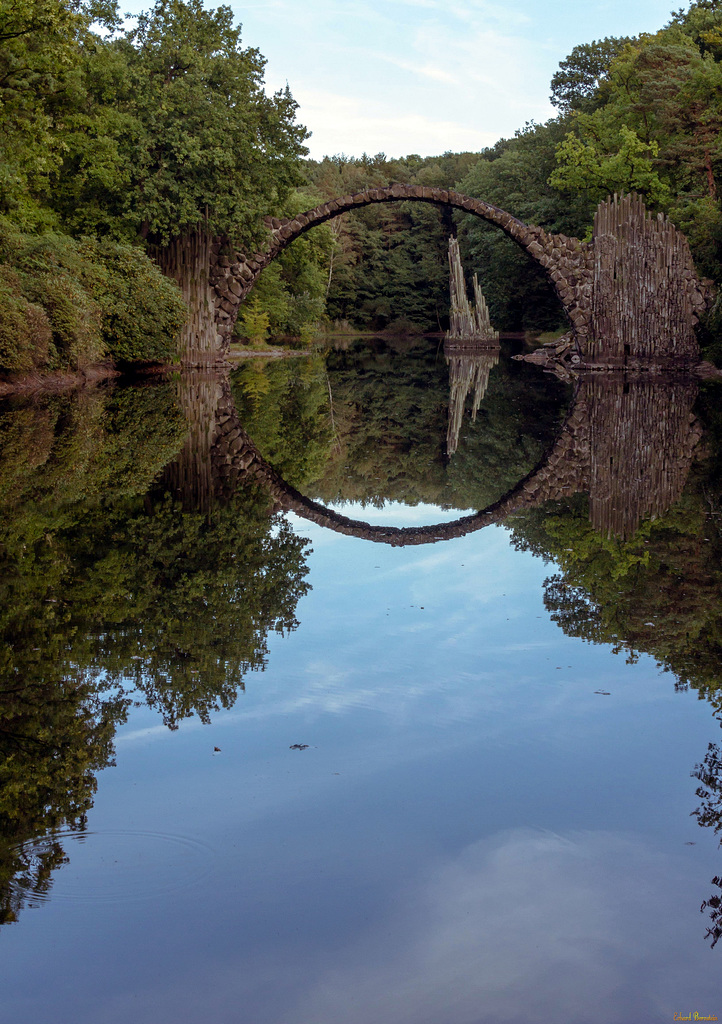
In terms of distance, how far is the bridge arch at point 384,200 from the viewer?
30000 mm

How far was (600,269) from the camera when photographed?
2942cm

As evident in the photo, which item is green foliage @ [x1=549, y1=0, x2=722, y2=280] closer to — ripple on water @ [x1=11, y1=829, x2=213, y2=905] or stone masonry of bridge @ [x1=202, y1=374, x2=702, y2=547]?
stone masonry of bridge @ [x1=202, y1=374, x2=702, y2=547]

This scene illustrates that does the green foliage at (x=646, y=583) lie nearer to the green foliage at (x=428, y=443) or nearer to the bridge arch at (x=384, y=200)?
the green foliage at (x=428, y=443)

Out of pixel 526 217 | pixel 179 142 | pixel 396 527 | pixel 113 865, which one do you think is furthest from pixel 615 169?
pixel 113 865

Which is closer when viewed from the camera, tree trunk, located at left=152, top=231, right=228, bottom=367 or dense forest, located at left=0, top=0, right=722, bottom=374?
dense forest, located at left=0, top=0, right=722, bottom=374

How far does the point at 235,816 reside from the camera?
3361 millimetres

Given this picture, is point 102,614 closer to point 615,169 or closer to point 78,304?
point 78,304

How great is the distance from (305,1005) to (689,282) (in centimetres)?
2899

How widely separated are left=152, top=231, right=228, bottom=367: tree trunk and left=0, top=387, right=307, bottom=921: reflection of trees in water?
19498 millimetres

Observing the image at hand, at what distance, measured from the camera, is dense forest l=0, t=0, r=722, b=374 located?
768 inches

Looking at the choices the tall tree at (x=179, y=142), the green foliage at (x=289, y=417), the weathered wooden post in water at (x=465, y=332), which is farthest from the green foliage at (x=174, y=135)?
the weathered wooden post in water at (x=465, y=332)

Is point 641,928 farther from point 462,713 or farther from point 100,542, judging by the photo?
point 100,542

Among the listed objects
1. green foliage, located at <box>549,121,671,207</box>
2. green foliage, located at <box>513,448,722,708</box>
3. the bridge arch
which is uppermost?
green foliage, located at <box>549,121,671,207</box>

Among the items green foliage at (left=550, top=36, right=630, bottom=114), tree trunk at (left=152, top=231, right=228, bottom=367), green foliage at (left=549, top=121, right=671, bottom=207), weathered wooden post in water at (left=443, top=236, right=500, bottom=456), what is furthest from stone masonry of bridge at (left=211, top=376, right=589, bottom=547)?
green foliage at (left=550, top=36, right=630, bottom=114)
